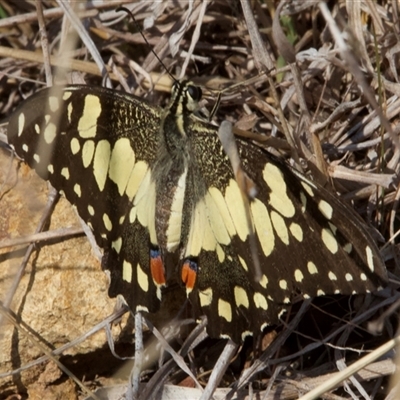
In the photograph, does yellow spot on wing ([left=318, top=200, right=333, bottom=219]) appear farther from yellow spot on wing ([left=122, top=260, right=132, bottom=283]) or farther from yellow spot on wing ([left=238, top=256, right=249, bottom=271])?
yellow spot on wing ([left=122, top=260, right=132, bottom=283])

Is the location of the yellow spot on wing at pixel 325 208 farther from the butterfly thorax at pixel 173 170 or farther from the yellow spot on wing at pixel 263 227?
the butterfly thorax at pixel 173 170

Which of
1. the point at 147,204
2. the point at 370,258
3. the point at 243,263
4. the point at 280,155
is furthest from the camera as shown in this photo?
the point at 280,155

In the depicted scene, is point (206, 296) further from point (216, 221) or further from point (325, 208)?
point (325, 208)

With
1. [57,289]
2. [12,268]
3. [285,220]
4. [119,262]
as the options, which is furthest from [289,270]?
[12,268]

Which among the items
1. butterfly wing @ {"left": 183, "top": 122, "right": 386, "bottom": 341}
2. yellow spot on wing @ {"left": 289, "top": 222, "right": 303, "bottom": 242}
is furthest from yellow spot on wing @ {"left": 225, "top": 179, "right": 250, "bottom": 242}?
yellow spot on wing @ {"left": 289, "top": 222, "right": 303, "bottom": 242}

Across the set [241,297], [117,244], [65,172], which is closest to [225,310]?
[241,297]

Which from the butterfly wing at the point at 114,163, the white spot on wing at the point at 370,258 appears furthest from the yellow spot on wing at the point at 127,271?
the white spot on wing at the point at 370,258

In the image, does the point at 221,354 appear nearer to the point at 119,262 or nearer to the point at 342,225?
the point at 119,262
